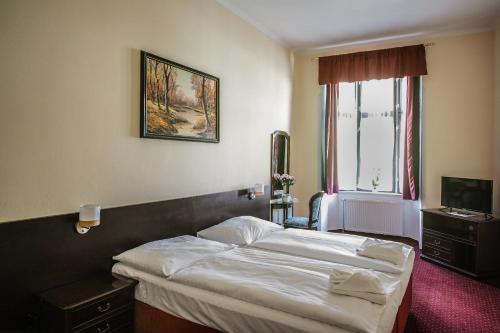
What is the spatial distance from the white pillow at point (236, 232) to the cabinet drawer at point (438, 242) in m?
2.02

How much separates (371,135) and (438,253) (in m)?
1.91

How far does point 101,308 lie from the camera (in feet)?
5.68

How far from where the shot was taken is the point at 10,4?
1.62m

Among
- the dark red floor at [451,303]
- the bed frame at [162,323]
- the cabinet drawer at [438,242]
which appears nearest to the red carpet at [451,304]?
the dark red floor at [451,303]

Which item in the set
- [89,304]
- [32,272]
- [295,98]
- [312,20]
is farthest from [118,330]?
[295,98]

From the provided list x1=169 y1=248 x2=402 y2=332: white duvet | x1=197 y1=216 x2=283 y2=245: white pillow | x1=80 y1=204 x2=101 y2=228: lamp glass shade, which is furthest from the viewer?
x1=197 y1=216 x2=283 y2=245: white pillow

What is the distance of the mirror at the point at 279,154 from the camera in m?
4.21

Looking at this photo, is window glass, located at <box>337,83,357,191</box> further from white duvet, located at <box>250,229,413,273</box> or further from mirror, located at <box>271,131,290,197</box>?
white duvet, located at <box>250,229,413,273</box>

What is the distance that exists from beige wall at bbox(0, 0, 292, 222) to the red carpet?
1.99 metres

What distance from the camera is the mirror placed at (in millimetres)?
A: 4215

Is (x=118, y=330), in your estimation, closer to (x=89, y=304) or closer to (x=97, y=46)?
(x=89, y=304)

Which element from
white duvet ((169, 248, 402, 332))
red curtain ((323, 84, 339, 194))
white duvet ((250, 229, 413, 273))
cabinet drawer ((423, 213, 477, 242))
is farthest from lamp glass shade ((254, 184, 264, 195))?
cabinet drawer ((423, 213, 477, 242))

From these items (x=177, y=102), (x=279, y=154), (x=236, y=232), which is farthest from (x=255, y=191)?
(x=177, y=102)

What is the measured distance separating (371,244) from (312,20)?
2648mm
